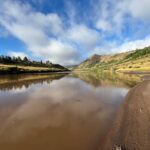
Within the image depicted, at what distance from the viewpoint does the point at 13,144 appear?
1033 cm

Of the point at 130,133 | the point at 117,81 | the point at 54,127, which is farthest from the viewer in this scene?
the point at 117,81

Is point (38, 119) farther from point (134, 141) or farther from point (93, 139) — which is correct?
point (134, 141)

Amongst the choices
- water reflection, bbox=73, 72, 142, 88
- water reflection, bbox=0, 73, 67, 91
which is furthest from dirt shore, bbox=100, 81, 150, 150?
water reflection, bbox=0, 73, 67, 91

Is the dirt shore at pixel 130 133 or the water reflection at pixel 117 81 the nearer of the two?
the dirt shore at pixel 130 133

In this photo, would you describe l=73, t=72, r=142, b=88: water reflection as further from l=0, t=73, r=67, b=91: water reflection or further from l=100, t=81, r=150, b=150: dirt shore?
l=100, t=81, r=150, b=150: dirt shore

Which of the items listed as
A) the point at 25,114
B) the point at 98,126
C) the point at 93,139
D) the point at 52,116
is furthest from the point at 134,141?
the point at 25,114

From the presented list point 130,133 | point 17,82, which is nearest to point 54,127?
point 130,133

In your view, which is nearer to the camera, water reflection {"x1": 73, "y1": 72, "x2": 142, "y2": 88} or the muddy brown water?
the muddy brown water

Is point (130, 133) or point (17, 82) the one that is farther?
point (17, 82)

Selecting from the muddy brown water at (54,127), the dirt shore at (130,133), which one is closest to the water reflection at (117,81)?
the muddy brown water at (54,127)

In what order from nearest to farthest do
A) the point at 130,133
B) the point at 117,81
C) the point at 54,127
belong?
1. the point at 130,133
2. the point at 54,127
3. the point at 117,81

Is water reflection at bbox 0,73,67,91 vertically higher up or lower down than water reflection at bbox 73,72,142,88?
higher up

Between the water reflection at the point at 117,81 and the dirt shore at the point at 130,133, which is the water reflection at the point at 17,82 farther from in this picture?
the dirt shore at the point at 130,133

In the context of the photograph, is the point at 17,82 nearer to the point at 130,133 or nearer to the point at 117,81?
the point at 117,81
